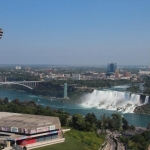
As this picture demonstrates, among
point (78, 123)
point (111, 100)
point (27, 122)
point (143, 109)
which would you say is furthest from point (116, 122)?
point (111, 100)

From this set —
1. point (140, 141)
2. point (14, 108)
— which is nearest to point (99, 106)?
point (14, 108)

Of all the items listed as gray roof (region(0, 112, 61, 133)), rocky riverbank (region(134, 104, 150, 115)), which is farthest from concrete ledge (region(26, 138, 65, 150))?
rocky riverbank (region(134, 104, 150, 115))

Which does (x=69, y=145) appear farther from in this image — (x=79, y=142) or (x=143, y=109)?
(x=143, y=109)

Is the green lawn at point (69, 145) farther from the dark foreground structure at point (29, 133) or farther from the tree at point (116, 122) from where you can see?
the tree at point (116, 122)

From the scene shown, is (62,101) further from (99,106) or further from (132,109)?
(132,109)

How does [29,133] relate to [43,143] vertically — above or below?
above

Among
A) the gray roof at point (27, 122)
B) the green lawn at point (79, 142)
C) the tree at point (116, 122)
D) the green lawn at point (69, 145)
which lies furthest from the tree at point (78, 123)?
the tree at point (116, 122)
